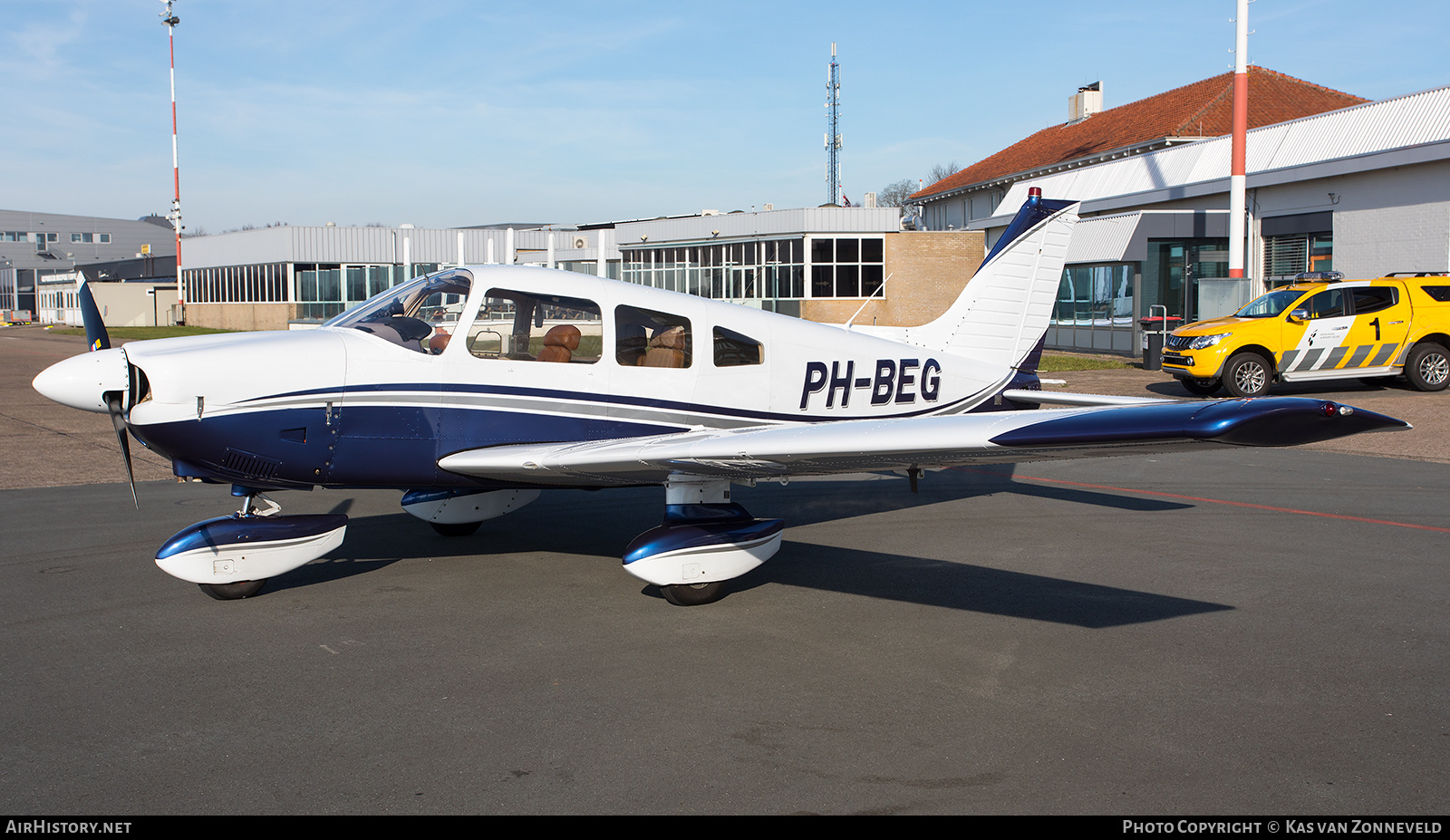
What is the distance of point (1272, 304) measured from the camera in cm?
1827

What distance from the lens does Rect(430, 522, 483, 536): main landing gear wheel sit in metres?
7.95

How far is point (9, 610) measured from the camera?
597cm

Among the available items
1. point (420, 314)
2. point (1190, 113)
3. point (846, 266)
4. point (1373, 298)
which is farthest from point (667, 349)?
point (1190, 113)

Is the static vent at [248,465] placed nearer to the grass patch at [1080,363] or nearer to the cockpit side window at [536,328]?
the cockpit side window at [536,328]

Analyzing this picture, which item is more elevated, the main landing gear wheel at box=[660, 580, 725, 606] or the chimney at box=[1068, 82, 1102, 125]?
the chimney at box=[1068, 82, 1102, 125]

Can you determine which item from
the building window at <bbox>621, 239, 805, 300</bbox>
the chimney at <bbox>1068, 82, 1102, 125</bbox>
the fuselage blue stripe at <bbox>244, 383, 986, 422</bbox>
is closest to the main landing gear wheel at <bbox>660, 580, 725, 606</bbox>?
the fuselage blue stripe at <bbox>244, 383, 986, 422</bbox>

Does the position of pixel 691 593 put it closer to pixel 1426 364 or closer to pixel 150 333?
pixel 1426 364

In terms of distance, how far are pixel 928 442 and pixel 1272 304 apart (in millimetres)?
16365

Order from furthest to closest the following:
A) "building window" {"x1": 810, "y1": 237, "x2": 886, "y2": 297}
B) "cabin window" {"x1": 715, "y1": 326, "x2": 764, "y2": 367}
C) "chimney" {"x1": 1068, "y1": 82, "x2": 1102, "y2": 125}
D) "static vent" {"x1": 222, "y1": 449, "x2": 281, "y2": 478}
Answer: "chimney" {"x1": 1068, "y1": 82, "x2": 1102, "y2": 125}, "building window" {"x1": 810, "y1": 237, "x2": 886, "y2": 297}, "cabin window" {"x1": 715, "y1": 326, "x2": 764, "y2": 367}, "static vent" {"x1": 222, "y1": 449, "x2": 281, "y2": 478}

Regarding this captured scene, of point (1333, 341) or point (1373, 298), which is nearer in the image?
point (1333, 341)

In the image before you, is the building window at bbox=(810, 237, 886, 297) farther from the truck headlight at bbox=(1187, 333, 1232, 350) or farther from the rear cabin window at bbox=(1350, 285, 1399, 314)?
the rear cabin window at bbox=(1350, 285, 1399, 314)

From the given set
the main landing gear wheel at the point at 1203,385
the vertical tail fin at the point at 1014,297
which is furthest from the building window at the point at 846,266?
the vertical tail fin at the point at 1014,297

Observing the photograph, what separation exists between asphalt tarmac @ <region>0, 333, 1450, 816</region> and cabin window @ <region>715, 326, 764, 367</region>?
1.53m
